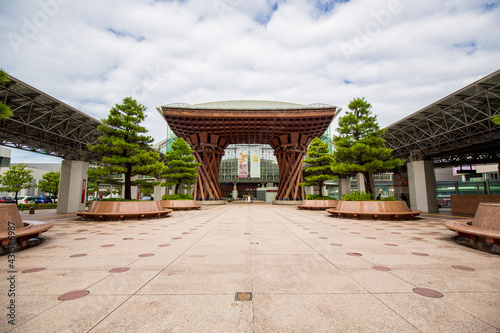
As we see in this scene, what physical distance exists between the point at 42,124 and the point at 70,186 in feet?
20.8

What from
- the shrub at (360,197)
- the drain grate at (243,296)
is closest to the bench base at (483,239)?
the drain grate at (243,296)

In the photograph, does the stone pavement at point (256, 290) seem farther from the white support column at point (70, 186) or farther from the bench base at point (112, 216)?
the white support column at point (70, 186)

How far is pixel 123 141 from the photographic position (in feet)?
42.0

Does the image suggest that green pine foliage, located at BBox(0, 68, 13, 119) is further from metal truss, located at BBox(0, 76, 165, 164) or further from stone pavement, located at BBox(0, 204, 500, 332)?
metal truss, located at BBox(0, 76, 165, 164)

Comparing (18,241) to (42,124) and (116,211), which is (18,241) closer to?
(116,211)

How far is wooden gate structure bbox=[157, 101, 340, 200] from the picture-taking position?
31688 mm

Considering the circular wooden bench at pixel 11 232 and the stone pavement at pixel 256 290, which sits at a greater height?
the circular wooden bench at pixel 11 232

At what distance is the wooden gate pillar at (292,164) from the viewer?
34938 millimetres

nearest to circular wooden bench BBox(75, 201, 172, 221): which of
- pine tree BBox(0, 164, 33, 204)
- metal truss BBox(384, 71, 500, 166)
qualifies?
metal truss BBox(384, 71, 500, 166)

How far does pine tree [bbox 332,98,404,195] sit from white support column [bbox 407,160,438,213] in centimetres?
840

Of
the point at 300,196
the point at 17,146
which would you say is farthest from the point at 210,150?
the point at 17,146

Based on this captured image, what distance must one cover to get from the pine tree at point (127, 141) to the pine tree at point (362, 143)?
1099cm

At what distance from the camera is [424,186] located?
66.5 ft

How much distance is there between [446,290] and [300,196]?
107ft
